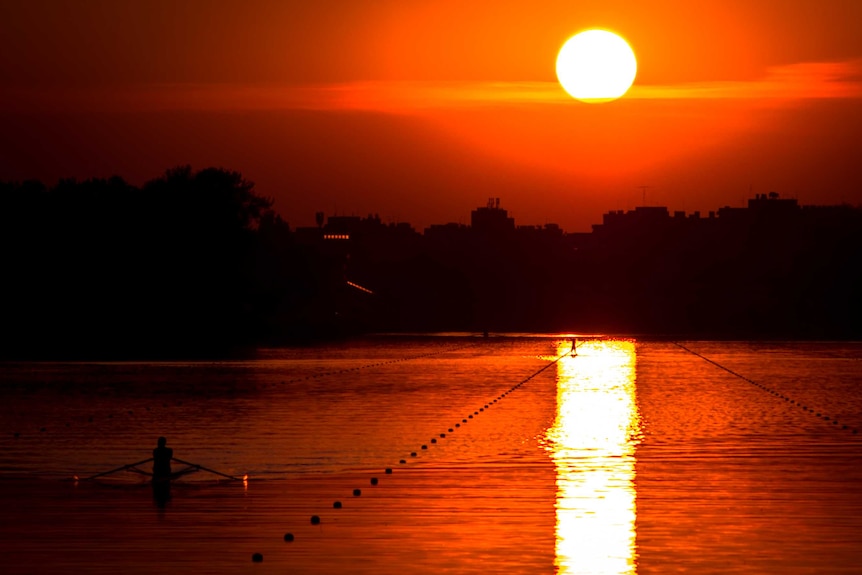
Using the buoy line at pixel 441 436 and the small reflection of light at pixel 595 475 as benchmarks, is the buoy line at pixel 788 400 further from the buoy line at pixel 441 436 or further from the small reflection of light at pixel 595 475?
the buoy line at pixel 441 436

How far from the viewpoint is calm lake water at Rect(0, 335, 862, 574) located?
15.5 metres

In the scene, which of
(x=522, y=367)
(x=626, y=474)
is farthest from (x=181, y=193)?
(x=626, y=474)

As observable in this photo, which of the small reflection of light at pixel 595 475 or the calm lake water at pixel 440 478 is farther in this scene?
the calm lake water at pixel 440 478

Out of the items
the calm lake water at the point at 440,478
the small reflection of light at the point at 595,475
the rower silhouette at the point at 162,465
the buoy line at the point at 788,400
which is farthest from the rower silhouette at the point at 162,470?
the buoy line at the point at 788,400

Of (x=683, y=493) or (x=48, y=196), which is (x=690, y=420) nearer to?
(x=683, y=493)

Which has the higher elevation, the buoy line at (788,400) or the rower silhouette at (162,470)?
the buoy line at (788,400)

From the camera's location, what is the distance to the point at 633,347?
8231 centimetres

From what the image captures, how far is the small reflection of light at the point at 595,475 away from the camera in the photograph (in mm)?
15359

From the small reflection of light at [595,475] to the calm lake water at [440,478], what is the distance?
5 cm

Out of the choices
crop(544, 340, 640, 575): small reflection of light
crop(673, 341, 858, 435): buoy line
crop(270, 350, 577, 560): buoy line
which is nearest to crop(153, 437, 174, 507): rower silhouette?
crop(270, 350, 577, 560): buoy line

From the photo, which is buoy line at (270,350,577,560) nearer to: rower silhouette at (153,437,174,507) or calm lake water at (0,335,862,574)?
calm lake water at (0,335,862,574)

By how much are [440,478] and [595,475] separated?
222 centimetres

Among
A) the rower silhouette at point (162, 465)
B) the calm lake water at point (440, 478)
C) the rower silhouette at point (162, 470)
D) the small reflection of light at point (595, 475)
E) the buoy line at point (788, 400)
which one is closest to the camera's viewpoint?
the small reflection of light at point (595, 475)

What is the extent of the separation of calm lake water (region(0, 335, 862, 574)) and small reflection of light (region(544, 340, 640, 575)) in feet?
0.18
